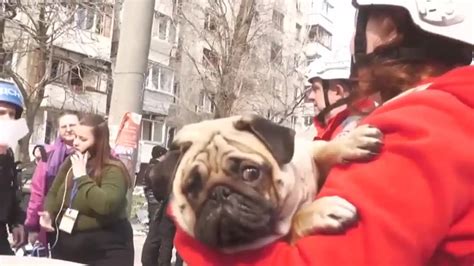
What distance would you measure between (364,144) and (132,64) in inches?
268

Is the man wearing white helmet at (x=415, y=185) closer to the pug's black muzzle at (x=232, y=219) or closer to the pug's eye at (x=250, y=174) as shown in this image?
the pug's black muzzle at (x=232, y=219)

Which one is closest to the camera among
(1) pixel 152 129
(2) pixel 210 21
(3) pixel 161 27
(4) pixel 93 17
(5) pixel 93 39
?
(2) pixel 210 21

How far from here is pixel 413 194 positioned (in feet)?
5.14

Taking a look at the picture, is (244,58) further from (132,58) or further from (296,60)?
(132,58)

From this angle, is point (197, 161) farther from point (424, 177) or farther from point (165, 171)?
point (424, 177)

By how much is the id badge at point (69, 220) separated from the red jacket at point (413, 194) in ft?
14.3

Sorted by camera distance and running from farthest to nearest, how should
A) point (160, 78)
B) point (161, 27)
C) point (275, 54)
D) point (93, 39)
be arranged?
point (160, 78), point (161, 27), point (93, 39), point (275, 54)

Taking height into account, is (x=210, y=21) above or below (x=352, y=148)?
above

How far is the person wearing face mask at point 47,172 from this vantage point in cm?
669

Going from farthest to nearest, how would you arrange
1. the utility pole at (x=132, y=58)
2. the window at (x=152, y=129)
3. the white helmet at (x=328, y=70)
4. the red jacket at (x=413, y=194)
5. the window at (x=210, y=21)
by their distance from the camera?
the window at (x=152, y=129)
the window at (x=210, y=21)
the utility pole at (x=132, y=58)
the white helmet at (x=328, y=70)
the red jacket at (x=413, y=194)

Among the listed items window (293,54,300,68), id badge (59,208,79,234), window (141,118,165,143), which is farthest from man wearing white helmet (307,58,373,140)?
window (141,118,165,143)

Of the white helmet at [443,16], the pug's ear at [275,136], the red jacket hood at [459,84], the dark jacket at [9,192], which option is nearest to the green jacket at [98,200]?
the dark jacket at [9,192]

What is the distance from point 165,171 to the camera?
2.07m

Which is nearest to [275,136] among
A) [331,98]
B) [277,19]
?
[331,98]
